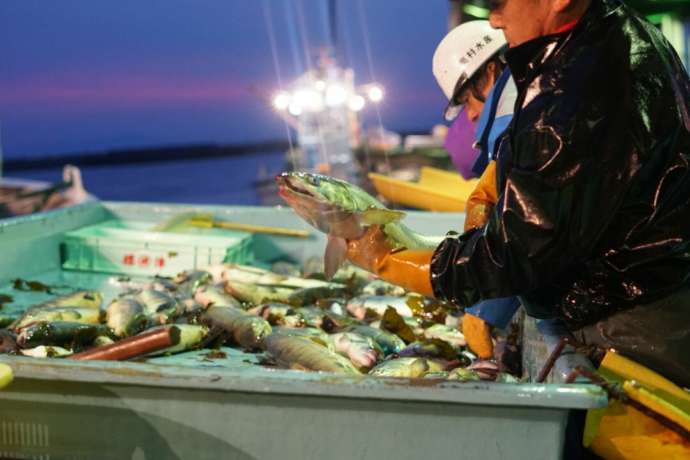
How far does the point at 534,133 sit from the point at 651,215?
2.10ft

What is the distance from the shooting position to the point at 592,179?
2.77 metres

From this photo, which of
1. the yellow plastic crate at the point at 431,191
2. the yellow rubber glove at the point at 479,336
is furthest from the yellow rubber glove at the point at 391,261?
the yellow plastic crate at the point at 431,191

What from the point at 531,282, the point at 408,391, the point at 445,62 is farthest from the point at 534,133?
the point at 445,62

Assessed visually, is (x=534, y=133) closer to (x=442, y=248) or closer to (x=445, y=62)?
A: (x=442, y=248)

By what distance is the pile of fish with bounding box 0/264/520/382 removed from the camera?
465 cm

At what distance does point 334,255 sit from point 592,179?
1.56 meters

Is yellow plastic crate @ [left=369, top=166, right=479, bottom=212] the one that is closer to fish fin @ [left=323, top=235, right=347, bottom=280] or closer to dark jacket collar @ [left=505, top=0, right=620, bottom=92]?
fish fin @ [left=323, top=235, right=347, bottom=280]

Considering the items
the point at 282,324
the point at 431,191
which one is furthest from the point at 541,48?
the point at 431,191

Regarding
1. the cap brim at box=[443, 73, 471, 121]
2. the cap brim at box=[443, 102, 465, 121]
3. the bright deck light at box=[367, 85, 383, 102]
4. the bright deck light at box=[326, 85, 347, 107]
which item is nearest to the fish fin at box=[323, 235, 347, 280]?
the cap brim at box=[443, 73, 471, 121]

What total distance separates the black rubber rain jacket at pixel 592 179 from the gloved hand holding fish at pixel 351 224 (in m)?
0.37

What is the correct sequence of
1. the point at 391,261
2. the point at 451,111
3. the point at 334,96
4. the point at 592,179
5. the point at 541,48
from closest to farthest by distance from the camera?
the point at 592,179 → the point at 541,48 → the point at 391,261 → the point at 451,111 → the point at 334,96

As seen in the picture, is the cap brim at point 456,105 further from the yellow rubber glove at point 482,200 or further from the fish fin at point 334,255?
the fish fin at point 334,255

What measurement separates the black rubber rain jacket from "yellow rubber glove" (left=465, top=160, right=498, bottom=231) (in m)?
1.09

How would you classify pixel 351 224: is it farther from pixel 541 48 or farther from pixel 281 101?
pixel 281 101
